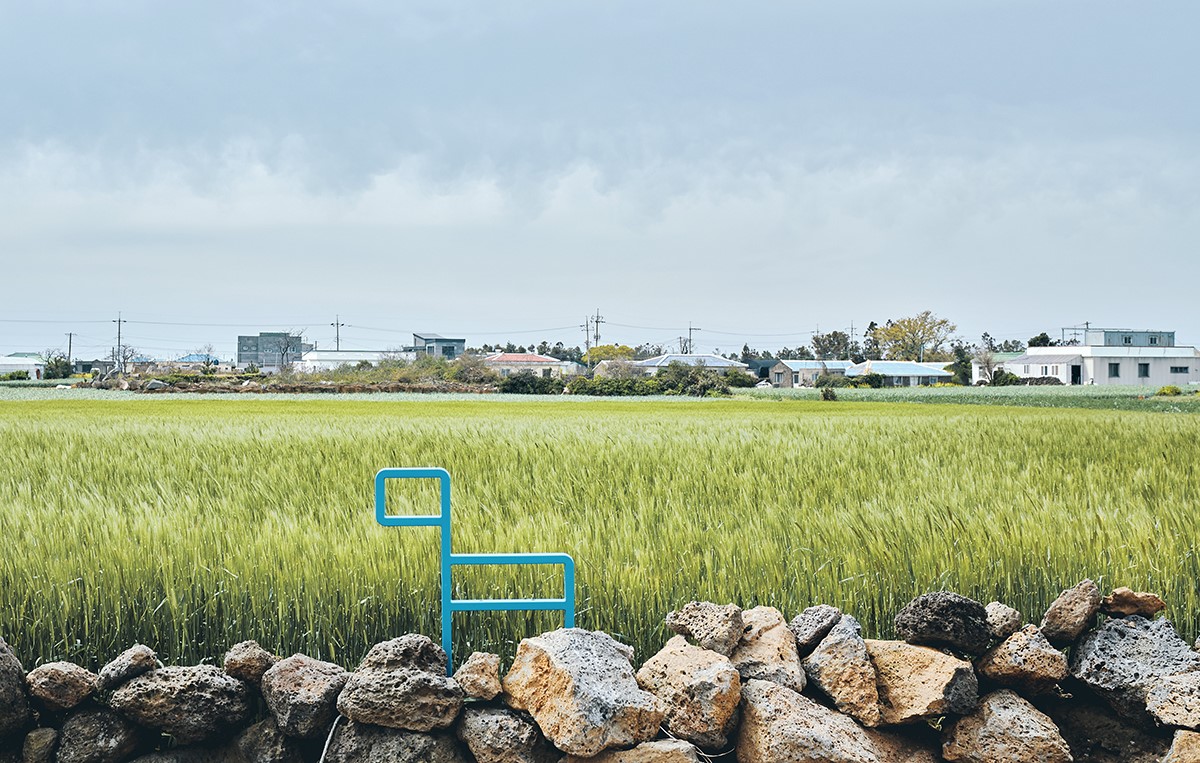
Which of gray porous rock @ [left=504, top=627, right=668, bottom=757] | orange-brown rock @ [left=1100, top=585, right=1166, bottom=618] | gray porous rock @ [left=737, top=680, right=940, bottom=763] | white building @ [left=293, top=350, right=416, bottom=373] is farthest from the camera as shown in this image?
white building @ [left=293, top=350, right=416, bottom=373]

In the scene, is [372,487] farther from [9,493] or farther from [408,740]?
[408,740]

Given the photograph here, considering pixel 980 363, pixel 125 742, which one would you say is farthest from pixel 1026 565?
pixel 980 363

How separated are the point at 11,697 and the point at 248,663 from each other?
3.21 feet

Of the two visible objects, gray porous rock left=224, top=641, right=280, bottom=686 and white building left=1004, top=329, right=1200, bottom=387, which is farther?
white building left=1004, top=329, right=1200, bottom=387

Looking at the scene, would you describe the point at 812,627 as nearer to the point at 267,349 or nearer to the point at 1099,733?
the point at 1099,733

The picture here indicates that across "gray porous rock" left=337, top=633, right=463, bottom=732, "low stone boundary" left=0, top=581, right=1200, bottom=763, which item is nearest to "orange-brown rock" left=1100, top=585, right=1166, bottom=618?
"low stone boundary" left=0, top=581, right=1200, bottom=763

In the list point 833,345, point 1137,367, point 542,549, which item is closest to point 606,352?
point 833,345

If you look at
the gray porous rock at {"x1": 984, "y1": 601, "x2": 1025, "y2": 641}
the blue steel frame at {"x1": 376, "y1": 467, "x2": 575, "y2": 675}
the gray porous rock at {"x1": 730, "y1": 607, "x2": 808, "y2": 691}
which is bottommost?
the gray porous rock at {"x1": 730, "y1": 607, "x2": 808, "y2": 691}

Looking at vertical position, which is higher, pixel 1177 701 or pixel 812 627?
pixel 812 627

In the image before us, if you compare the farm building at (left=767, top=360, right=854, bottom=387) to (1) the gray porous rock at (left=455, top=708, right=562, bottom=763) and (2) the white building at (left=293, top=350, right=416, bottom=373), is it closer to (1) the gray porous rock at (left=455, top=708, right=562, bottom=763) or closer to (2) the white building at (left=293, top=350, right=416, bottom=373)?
(2) the white building at (left=293, top=350, right=416, bottom=373)

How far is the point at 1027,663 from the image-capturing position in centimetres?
371

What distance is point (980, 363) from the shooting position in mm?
104875

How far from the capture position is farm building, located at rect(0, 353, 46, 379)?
326 ft

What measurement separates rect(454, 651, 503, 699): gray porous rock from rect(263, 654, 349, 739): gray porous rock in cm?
51
